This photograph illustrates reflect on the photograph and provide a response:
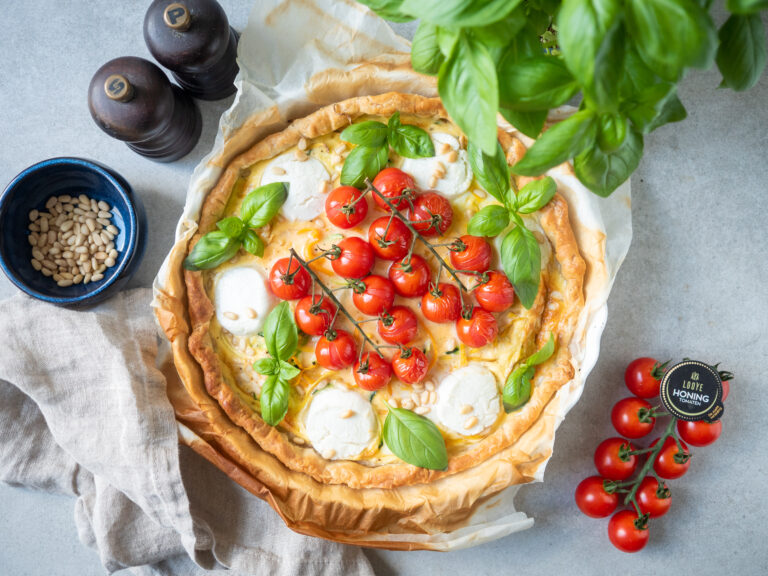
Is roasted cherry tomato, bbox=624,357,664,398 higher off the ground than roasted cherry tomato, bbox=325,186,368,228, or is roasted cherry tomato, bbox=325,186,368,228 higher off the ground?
roasted cherry tomato, bbox=325,186,368,228

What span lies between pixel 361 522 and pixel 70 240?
1491 millimetres

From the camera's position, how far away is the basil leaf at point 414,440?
2.11 meters

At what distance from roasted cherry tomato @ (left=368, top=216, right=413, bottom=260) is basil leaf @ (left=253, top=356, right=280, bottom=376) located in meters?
0.52

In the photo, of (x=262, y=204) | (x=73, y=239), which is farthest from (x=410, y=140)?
(x=73, y=239)

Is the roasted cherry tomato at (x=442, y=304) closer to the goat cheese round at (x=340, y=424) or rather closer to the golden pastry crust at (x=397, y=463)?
the golden pastry crust at (x=397, y=463)

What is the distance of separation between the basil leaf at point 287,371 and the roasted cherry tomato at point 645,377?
1.25 m

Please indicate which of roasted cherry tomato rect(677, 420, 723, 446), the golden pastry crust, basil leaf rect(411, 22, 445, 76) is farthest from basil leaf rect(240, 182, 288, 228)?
roasted cherry tomato rect(677, 420, 723, 446)

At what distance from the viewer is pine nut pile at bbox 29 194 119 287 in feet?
7.60

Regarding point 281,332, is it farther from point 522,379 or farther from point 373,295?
point 522,379

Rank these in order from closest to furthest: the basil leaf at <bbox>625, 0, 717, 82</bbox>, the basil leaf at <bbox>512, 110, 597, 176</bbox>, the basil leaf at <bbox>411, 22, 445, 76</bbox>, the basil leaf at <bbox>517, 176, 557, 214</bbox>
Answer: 1. the basil leaf at <bbox>625, 0, 717, 82</bbox>
2. the basil leaf at <bbox>512, 110, 597, 176</bbox>
3. the basil leaf at <bbox>411, 22, 445, 76</bbox>
4. the basil leaf at <bbox>517, 176, 557, 214</bbox>

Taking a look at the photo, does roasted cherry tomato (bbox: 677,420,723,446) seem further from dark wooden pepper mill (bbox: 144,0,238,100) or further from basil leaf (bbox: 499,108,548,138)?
dark wooden pepper mill (bbox: 144,0,238,100)

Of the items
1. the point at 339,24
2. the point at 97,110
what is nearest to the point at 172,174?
the point at 97,110

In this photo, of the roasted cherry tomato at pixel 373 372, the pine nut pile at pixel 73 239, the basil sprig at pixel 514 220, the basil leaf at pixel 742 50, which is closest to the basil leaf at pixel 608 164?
the basil leaf at pixel 742 50

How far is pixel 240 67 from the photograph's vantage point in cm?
219
